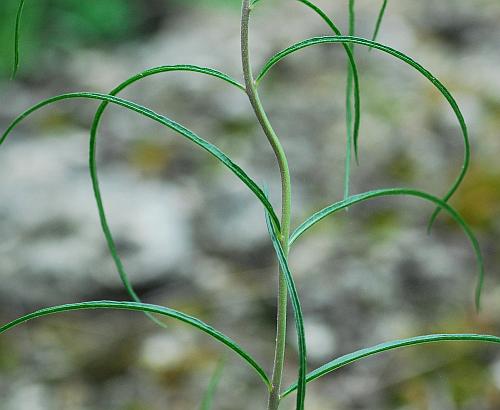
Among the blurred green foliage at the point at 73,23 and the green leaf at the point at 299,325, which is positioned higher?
the blurred green foliage at the point at 73,23

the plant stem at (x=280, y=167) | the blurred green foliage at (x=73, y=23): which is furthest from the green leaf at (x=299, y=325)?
the blurred green foliage at (x=73, y=23)

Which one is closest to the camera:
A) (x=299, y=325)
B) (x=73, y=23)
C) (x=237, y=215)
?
(x=299, y=325)

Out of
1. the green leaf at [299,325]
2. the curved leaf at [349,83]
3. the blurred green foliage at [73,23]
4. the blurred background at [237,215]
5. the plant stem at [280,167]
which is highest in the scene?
the blurred green foliage at [73,23]

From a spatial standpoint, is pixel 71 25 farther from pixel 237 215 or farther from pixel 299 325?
pixel 299 325

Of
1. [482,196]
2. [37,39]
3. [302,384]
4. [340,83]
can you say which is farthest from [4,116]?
[302,384]

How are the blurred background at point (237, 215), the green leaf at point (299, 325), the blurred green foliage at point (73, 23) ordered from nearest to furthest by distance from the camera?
the green leaf at point (299, 325)
the blurred background at point (237, 215)
the blurred green foliage at point (73, 23)

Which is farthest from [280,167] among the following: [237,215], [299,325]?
[237,215]

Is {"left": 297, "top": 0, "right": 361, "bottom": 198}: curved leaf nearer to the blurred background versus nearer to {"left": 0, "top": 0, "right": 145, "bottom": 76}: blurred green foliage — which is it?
the blurred background

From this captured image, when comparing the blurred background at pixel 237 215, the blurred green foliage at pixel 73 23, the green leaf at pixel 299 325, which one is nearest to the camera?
the green leaf at pixel 299 325

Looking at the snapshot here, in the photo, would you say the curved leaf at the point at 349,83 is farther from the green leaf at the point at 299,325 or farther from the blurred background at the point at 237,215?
the blurred background at the point at 237,215
